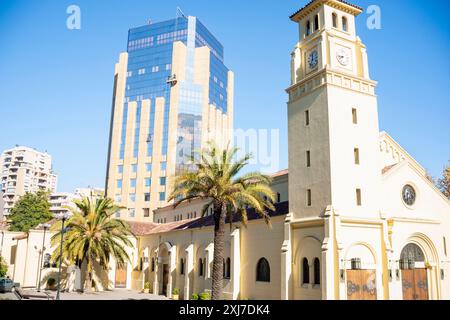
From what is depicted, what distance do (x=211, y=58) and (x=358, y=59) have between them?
205ft

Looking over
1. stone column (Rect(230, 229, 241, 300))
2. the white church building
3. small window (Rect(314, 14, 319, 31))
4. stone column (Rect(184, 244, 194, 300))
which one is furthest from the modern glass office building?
small window (Rect(314, 14, 319, 31))

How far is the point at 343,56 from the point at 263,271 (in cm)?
1582

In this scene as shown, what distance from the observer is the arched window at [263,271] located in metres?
27.9

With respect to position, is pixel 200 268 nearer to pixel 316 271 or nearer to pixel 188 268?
pixel 188 268

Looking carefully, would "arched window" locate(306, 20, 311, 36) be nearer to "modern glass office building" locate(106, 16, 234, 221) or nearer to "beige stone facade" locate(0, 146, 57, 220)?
"modern glass office building" locate(106, 16, 234, 221)

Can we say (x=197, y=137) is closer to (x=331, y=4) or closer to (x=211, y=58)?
(x=211, y=58)

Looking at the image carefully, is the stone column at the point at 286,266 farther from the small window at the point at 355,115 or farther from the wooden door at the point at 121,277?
the wooden door at the point at 121,277

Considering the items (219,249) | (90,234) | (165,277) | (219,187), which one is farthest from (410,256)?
(90,234)

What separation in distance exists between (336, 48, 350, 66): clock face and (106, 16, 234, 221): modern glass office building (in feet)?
168

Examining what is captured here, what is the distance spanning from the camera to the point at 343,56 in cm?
2742

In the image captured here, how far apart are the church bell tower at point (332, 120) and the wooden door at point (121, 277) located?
2748 cm

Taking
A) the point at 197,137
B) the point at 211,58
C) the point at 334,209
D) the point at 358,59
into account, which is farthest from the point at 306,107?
the point at 211,58

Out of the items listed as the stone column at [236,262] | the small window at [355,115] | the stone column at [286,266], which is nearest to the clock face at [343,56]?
the small window at [355,115]
